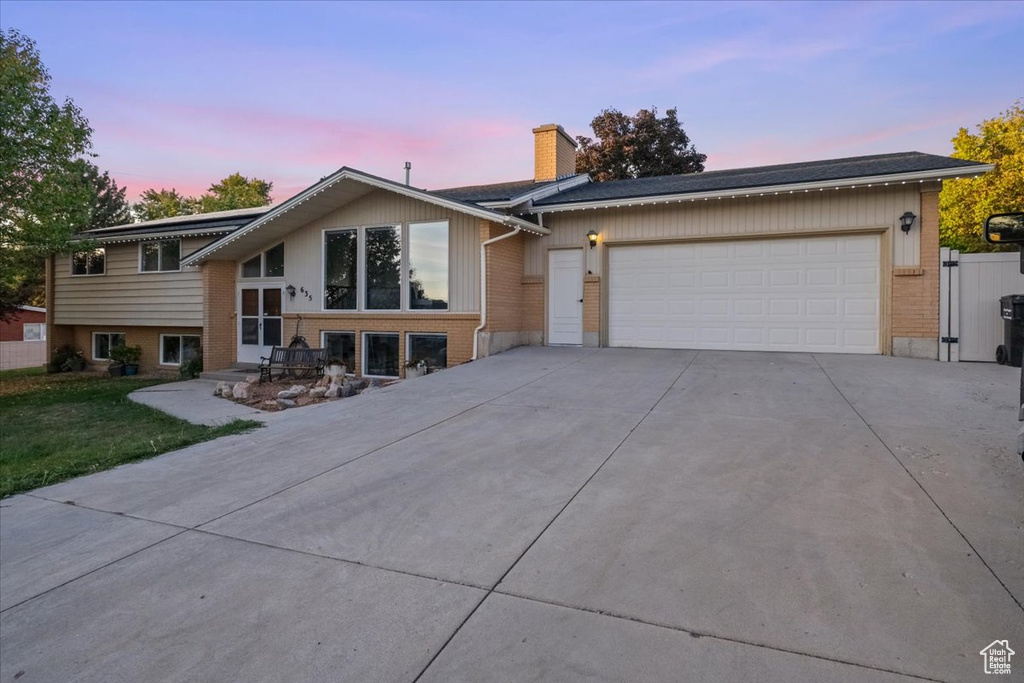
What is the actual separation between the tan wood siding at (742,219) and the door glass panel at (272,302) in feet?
21.4

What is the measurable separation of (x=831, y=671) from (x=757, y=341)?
31.1 feet

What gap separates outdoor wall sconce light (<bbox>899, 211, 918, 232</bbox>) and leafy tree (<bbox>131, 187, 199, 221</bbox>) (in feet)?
140

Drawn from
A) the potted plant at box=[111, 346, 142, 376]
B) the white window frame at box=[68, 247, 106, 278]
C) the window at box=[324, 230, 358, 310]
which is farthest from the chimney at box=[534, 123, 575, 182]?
the white window frame at box=[68, 247, 106, 278]

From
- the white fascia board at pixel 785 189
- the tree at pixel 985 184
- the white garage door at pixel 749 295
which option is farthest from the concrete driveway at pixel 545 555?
the tree at pixel 985 184

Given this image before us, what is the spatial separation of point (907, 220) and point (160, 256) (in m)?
18.5

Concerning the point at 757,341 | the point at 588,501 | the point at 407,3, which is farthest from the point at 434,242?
the point at 588,501

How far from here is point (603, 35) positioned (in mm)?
11766

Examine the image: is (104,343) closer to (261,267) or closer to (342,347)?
(261,267)

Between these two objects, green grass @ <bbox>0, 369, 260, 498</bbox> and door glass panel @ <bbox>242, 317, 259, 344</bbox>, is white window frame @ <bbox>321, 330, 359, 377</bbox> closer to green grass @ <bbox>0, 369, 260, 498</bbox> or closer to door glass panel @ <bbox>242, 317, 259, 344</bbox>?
door glass panel @ <bbox>242, 317, 259, 344</bbox>

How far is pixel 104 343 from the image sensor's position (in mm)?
17828

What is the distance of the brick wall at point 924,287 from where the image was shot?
943 centimetres

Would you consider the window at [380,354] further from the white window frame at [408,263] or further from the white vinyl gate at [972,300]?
the white vinyl gate at [972,300]

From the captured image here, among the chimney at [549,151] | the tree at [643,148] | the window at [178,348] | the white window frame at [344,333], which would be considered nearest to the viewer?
the white window frame at [344,333]

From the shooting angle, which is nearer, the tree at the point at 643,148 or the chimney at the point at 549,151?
the chimney at the point at 549,151
